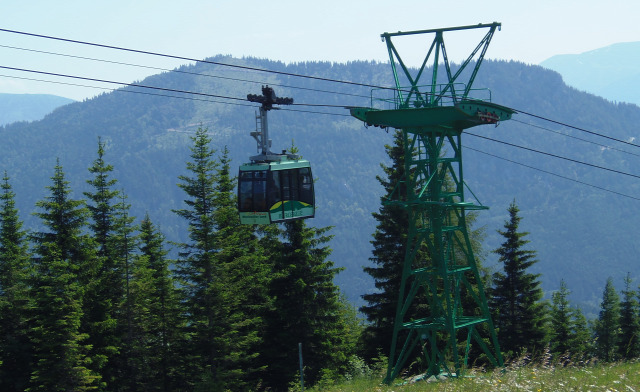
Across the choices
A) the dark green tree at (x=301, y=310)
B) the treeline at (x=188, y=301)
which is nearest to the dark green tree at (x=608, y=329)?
the treeline at (x=188, y=301)

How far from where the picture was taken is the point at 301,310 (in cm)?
4122

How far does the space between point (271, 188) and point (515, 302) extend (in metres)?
28.9

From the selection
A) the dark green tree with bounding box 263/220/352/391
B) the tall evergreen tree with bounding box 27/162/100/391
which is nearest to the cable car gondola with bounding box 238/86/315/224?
the dark green tree with bounding box 263/220/352/391

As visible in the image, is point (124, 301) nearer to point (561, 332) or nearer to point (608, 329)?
point (561, 332)

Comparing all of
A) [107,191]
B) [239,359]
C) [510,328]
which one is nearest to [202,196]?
[107,191]

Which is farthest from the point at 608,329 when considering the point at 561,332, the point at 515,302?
the point at 515,302

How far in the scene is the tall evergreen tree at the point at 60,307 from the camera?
118 feet

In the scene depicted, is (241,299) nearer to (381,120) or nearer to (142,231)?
(142,231)

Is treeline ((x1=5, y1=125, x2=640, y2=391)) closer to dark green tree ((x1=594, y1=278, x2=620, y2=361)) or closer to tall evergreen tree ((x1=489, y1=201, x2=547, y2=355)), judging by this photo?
tall evergreen tree ((x1=489, y1=201, x2=547, y2=355))

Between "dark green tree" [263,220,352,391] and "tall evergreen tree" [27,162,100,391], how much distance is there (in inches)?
383

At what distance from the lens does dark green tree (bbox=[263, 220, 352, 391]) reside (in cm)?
4097

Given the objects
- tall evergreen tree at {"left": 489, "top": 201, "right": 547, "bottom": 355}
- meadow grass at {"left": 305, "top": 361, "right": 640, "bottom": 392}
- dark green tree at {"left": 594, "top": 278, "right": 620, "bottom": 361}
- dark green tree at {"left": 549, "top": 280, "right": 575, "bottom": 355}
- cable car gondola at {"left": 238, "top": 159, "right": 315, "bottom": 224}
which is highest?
cable car gondola at {"left": 238, "top": 159, "right": 315, "bottom": 224}

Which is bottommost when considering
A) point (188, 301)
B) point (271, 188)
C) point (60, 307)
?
point (188, 301)

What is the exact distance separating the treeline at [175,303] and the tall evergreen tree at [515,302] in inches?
469
